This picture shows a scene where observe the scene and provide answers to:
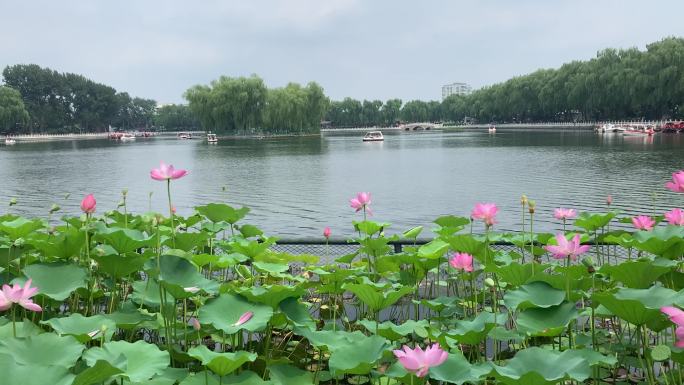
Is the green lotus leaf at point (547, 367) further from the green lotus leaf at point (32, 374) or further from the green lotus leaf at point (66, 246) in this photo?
the green lotus leaf at point (66, 246)

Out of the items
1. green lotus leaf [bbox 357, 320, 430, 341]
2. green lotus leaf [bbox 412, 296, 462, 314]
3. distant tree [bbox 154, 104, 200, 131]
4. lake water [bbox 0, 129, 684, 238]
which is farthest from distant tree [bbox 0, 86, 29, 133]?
green lotus leaf [bbox 357, 320, 430, 341]

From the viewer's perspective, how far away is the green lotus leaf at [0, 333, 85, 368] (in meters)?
1.57

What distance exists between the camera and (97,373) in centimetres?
132

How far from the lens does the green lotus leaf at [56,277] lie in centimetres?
218

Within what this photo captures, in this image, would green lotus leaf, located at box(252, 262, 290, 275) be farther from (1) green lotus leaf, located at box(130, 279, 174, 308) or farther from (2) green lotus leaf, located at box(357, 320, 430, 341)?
(2) green lotus leaf, located at box(357, 320, 430, 341)

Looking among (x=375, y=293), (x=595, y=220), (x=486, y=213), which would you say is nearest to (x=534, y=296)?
(x=486, y=213)

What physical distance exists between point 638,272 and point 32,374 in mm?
1849

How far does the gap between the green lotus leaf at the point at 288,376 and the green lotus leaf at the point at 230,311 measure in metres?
0.14

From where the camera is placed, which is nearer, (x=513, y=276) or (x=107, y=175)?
(x=513, y=276)

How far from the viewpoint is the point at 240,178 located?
2097 centimetres

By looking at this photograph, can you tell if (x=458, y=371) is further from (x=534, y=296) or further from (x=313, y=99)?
(x=313, y=99)

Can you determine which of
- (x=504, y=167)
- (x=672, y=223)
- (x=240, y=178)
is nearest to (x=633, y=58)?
(x=504, y=167)

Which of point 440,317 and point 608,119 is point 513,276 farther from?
point 608,119

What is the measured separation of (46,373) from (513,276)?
1693 mm
